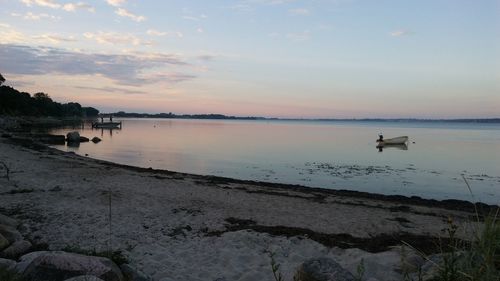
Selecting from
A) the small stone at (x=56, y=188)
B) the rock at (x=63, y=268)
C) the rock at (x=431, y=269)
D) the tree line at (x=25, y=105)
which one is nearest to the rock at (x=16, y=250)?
the rock at (x=63, y=268)

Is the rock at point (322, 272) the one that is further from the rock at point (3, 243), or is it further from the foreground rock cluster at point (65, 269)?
the rock at point (3, 243)

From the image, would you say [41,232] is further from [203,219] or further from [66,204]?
[203,219]

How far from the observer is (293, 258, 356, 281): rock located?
210 inches

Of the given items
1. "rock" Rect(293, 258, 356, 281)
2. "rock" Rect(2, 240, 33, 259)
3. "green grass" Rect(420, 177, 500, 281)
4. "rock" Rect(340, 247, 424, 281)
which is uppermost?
"green grass" Rect(420, 177, 500, 281)

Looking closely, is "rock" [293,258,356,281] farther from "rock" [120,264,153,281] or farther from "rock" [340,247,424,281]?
"rock" [120,264,153,281]

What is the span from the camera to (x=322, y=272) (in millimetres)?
5438

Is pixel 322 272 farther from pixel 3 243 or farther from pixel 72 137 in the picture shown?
pixel 72 137

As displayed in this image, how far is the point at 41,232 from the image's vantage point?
9070 millimetres

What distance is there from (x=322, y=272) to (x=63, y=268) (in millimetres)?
3418

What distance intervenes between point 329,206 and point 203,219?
576cm

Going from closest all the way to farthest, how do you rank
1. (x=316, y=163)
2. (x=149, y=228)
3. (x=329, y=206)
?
(x=149, y=228) → (x=329, y=206) → (x=316, y=163)

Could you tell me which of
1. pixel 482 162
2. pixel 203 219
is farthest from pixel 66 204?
pixel 482 162

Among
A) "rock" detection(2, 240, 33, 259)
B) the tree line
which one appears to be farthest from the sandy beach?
the tree line

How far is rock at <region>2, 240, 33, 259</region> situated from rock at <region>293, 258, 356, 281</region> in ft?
16.1
